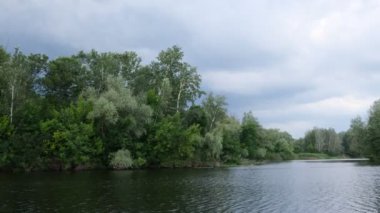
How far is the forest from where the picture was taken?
76.7 metres

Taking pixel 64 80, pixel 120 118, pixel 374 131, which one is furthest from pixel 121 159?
pixel 374 131

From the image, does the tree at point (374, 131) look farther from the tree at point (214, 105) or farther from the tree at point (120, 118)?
the tree at point (120, 118)

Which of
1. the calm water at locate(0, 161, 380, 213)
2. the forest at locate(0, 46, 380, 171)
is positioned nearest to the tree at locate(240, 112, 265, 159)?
the forest at locate(0, 46, 380, 171)

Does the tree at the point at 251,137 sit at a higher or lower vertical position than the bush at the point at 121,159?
higher

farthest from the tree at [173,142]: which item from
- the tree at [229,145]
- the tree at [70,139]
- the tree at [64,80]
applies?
the tree at [64,80]

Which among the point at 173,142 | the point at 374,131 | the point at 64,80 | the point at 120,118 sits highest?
the point at 64,80

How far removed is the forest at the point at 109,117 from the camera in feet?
252

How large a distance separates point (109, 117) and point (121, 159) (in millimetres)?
8635

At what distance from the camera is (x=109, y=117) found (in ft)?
254

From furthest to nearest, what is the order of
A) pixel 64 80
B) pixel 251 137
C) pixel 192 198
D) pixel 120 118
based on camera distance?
pixel 251 137, pixel 64 80, pixel 120 118, pixel 192 198

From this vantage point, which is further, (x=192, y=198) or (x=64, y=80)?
(x=64, y=80)

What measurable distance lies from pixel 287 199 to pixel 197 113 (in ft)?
220

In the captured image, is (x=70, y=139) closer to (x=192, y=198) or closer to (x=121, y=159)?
(x=121, y=159)

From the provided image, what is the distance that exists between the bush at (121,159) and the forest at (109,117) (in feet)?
0.66
